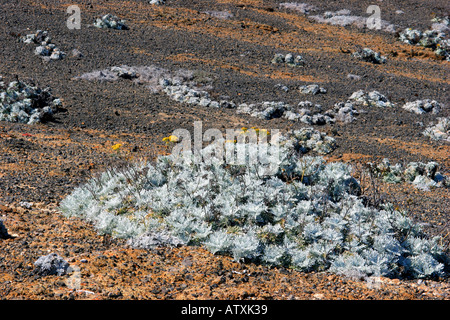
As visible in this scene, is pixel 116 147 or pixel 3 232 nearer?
pixel 3 232

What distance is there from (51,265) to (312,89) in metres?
9.81

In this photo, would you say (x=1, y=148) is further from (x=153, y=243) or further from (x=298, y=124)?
(x=298, y=124)

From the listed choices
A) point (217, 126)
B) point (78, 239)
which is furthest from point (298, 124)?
point (78, 239)

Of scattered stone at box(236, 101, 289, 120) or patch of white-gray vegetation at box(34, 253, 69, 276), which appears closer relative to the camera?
patch of white-gray vegetation at box(34, 253, 69, 276)

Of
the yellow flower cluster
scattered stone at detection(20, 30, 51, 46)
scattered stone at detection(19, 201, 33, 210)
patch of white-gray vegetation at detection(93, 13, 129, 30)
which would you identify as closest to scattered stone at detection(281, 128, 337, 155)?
the yellow flower cluster

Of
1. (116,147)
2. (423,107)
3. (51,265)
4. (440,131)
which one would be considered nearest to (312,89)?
(423,107)

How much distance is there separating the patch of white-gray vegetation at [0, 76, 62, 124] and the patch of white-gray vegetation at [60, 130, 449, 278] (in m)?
4.48

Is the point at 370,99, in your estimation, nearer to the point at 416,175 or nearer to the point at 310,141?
the point at 310,141

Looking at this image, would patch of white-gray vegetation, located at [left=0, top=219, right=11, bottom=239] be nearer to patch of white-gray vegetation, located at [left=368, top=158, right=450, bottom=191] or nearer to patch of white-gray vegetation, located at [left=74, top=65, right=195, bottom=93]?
patch of white-gray vegetation, located at [left=368, top=158, right=450, bottom=191]

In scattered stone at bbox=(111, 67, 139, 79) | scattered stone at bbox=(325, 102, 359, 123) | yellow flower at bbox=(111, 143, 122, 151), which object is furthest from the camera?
scattered stone at bbox=(111, 67, 139, 79)

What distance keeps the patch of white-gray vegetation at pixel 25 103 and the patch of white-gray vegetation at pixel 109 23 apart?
6166 millimetres

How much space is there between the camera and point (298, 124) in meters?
10.1

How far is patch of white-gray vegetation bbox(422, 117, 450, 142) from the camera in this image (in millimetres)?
9930

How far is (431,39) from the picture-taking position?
1766 centimetres
